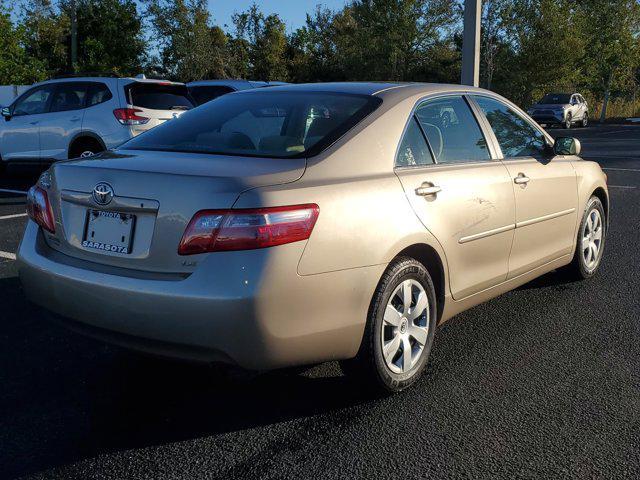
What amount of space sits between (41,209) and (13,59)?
33959mm

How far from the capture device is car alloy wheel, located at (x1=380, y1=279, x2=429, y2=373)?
3504mm

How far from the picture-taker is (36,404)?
347 cm

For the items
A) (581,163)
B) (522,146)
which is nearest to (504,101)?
(522,146)

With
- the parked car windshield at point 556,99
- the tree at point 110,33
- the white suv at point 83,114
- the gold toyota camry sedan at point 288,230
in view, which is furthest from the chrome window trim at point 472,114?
the tree at point 110,33

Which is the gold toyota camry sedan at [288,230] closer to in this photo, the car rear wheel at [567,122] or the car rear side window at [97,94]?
the car rear side window at [97,94]

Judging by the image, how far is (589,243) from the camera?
578cm

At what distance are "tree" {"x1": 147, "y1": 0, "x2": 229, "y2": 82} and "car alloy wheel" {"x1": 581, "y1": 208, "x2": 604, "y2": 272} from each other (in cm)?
3211

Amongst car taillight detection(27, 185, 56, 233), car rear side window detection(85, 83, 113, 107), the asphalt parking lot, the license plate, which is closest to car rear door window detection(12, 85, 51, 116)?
car rear side window detection(85, 83, 113, 107)

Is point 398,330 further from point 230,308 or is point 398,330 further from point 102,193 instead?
point 102,193

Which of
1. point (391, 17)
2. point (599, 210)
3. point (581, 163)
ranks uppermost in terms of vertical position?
point (391, 17)

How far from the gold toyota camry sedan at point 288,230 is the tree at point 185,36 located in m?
32.8

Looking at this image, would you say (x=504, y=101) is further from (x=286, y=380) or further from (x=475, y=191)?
(x=286, y=380)

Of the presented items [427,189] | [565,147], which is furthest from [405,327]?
[565,147]

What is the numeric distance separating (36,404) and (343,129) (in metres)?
1.96
